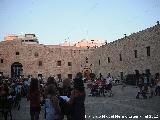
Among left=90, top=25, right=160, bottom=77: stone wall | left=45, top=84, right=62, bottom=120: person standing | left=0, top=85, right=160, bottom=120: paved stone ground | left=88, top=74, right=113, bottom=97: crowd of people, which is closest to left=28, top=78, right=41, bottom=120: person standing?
left=45, top=84, right=62, bottom=120: person standing

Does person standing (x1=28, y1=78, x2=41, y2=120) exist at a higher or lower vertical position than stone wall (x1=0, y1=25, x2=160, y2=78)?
Result: lower

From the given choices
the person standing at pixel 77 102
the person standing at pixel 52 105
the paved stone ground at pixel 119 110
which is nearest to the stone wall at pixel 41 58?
the paved stone ground at pixel 119 110

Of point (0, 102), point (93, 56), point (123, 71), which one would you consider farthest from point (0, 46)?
point (0, 102)

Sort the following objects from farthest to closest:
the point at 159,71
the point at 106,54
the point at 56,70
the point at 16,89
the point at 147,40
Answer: the point at 56,70 < the point at 106,54 < the point at 147,40 < the point at 159,71 < the point at 16,89

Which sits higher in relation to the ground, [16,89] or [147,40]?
[147,40]

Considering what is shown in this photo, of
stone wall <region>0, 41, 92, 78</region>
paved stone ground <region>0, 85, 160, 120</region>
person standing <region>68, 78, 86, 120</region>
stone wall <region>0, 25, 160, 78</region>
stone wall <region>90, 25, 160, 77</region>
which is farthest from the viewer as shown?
stone wall <region>0, 41, 92, 78</region>

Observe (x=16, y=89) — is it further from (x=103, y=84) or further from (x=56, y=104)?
(x=56, y=104)

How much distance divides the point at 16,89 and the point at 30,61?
3158cm

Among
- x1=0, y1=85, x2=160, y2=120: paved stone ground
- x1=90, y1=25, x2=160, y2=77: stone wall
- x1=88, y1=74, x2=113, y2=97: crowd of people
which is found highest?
x1=90, y1=25, x2=160, y2=77: stone wall

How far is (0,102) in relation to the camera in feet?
34.3

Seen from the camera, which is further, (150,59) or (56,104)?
(150,59)

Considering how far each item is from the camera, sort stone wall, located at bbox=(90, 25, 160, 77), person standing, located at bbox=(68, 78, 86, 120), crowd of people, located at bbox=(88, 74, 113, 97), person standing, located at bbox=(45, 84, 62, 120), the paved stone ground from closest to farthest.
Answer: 1. person standing, located at bbox=(45, 84, 62, 120)
2. person standing, located at bbox=(68, 78, 86, 120)
3. the paved stone ground
4. crowd of people, located at bbox=(88, 74, 113, 97)
5. stone wall, located at bbox=(90, 25, 160, 77)

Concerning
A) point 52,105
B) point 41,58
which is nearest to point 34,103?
point 52,105

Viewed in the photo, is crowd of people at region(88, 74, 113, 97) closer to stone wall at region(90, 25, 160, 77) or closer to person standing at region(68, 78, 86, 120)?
stone wall at region(90, 25, 160, 77)
